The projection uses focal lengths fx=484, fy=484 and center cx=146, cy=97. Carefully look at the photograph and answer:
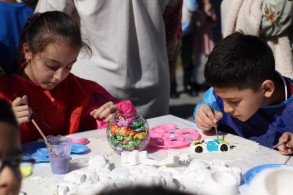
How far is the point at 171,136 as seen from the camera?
1.87m

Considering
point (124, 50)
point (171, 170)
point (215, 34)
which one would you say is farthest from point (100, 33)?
point (215, 34)

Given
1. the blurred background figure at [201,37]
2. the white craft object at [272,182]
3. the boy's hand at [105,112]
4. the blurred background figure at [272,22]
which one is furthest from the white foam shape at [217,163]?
the blurred background figure at [201,37]

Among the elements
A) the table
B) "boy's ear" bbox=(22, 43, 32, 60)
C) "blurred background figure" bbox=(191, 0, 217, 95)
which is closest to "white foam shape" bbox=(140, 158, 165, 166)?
the table

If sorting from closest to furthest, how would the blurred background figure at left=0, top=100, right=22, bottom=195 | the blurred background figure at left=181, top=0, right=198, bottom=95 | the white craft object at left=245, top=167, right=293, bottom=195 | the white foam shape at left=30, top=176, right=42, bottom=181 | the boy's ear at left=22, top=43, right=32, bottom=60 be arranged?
the blurred background figure at left=0, top=100, right=22, bottom=195
the white craft object at left=245, top=167, right=293, bottom=195
the white foam shape at left=30, top=176, right=42, bottom=181
the boy's ear at left=22, top=43, right=32, bottom=60
the blurred background figure at left=181, top=0, right=198, bottom=95

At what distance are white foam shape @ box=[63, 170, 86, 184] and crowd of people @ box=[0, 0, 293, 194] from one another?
0.33 m

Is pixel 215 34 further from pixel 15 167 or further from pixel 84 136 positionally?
pixel 15 167

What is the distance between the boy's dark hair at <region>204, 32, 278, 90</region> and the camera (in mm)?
1794

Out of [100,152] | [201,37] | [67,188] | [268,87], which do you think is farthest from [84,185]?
[201,37]

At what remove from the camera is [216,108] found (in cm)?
209

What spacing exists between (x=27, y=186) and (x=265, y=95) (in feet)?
3.11

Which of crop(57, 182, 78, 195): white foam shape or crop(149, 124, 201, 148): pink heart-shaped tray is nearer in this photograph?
crop(57, 182, 78, 195): white foam shape

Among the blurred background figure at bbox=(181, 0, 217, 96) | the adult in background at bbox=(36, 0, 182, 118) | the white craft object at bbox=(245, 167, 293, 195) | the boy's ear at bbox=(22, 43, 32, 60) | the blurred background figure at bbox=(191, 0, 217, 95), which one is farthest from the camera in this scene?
the blurred background figure at bbox=(191, 0, 217, 95)

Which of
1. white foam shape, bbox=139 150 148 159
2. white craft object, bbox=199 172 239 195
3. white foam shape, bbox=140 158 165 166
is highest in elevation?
white craft object, bbox=199 172 239 195

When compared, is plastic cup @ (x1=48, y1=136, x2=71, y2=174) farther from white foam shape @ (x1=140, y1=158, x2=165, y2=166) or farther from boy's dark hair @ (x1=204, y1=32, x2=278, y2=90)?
boy's dark hair @ (x1=204, y1=32, x2=278, y2=90)
